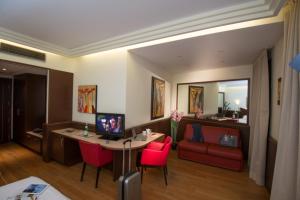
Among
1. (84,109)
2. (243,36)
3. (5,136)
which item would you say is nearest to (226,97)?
(243,36)

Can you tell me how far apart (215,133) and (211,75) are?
1.72 meters

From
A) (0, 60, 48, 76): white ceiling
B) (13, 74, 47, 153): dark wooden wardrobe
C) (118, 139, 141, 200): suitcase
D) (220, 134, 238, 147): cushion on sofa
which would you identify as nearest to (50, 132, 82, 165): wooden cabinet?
(13, 74, 47, 153): dark wooden wardrobe

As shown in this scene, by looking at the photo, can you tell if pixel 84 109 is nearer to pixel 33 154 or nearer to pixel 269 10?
pixel 33 154

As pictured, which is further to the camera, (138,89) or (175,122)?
(175,122)

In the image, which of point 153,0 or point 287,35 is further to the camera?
point 153,0

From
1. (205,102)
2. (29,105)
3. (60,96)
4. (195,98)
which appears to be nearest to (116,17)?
(60,96)

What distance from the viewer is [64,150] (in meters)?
3.22

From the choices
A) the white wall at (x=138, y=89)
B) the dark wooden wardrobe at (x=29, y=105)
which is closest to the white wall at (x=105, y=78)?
the white wall at (x=138, y=89)

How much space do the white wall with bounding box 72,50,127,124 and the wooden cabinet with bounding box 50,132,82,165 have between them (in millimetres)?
638

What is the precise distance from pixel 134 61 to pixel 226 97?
488cm

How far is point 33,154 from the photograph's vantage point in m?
3.92

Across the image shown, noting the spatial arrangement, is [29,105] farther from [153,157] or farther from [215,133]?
[215,133]

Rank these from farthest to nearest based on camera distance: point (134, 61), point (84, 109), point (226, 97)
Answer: point (226, 97)
point (84, 109)
point (134, 61)

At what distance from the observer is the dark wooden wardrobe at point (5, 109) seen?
4773 mm
